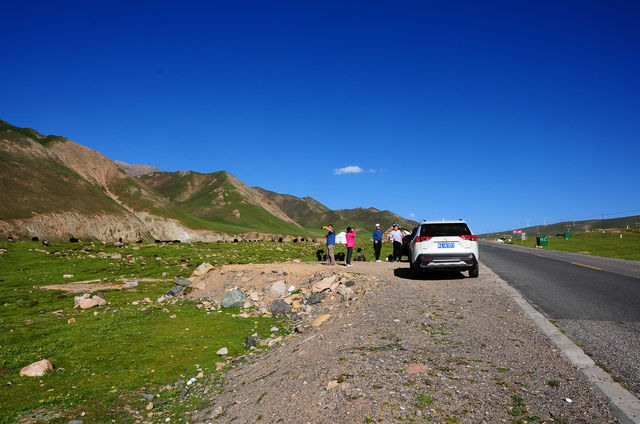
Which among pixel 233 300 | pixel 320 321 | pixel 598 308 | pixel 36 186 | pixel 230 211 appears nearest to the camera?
pixel 598 308

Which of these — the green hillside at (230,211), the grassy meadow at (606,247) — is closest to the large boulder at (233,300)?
the grassy meadow at (606,247)

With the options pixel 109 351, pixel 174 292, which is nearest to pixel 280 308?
pixel 109 351

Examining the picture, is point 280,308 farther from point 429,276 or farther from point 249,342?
point 429,276

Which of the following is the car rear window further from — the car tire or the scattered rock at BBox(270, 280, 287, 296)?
the scattered rock at BBox(270, 280, 287, 296)

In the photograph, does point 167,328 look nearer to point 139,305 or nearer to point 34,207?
point 139,305

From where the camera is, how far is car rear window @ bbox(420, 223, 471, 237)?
14.2 meters

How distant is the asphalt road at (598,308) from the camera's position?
18.3ft

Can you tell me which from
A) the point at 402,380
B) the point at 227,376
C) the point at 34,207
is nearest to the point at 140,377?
the point at 227,376

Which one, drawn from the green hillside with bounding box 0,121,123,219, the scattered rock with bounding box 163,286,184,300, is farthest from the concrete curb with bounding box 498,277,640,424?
the green hillside with bounding box 0,121,123,219

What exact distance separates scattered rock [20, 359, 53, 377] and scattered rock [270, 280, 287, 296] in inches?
292

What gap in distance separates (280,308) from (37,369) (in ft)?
20.9

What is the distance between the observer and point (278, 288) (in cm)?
1374

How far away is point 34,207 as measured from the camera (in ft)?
180

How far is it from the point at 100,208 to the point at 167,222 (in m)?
26.8
